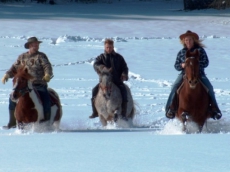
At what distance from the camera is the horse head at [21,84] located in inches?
385

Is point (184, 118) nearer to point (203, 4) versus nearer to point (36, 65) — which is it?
point (36, 65)

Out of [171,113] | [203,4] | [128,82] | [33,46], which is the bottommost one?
[203,4]

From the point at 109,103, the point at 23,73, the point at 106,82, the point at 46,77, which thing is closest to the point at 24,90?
the point at 23,73

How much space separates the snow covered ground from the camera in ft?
22.5

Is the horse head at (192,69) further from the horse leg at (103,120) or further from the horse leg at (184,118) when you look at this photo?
the horse leg at (103,120)

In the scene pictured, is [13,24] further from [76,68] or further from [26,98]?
[26,98]

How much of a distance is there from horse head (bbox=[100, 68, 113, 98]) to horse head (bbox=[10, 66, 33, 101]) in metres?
1.56

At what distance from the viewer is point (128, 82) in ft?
53.6

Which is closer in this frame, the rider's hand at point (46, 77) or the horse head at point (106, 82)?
the rider's hand at point (46, 77)

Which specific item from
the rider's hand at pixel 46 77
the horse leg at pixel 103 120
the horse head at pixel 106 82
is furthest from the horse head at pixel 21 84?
the horse leg at pixel 103 120

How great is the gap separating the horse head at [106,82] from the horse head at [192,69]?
1.80 m

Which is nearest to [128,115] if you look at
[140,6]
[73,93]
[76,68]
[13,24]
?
[73,93]

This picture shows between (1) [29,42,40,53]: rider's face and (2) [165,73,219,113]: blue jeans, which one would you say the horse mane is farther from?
(2) [165,73,219,113]: blue jeans

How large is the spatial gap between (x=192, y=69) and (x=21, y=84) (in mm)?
2223
